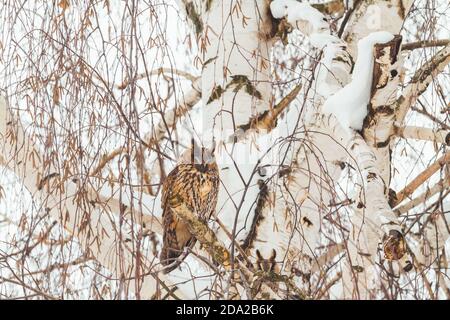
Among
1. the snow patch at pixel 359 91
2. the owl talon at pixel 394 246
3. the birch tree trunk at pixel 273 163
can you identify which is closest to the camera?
the owl talon at pixel 394 246

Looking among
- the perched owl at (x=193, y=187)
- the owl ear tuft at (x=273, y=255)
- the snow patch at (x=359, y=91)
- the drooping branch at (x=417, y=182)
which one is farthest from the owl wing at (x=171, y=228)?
the drooping branch at (x=417, y=182)

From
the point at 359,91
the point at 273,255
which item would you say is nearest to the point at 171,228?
the point at 273,255

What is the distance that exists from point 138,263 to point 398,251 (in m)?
0.55

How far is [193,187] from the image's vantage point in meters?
2.47

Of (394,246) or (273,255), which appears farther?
(273,255)

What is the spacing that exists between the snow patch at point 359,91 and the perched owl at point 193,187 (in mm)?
516

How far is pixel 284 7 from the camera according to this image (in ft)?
8.07

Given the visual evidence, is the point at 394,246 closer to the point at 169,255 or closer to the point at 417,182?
the point at 417,182

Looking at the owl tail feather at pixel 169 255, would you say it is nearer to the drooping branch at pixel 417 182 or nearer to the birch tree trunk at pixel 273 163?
the birch tree trunk at pixel 273 163

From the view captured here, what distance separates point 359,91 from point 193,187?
0.69 m

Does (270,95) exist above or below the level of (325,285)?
above

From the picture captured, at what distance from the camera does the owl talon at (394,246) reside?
161cm

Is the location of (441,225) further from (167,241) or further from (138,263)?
(138,263)
